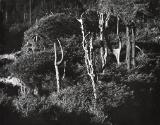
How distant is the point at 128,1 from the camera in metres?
21.9

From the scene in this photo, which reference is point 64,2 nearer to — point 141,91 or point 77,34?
point 77,34

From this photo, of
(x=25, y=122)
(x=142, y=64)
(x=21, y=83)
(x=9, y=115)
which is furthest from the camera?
(x=142, y=64)

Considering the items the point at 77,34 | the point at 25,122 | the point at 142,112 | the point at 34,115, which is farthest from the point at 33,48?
the point at 142,112

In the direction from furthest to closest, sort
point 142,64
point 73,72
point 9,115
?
point 142,64, point 73,72, point 9,115

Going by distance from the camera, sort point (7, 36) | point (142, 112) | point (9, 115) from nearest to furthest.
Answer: point (9, 115) < point (142, 112) < point (7, 36)

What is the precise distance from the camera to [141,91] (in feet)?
64.8

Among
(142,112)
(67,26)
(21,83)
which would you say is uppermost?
(67,26)

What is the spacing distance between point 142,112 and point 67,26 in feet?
26.6

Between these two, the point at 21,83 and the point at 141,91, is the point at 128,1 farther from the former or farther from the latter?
the point at 21,83

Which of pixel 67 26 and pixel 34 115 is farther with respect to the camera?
pixel 67 26

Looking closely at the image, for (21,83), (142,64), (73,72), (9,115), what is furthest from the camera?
(142,64)

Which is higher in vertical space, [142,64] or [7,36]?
[7,36]

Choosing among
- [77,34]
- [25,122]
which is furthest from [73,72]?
[25,122]

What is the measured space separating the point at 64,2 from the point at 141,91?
10.1 meters
